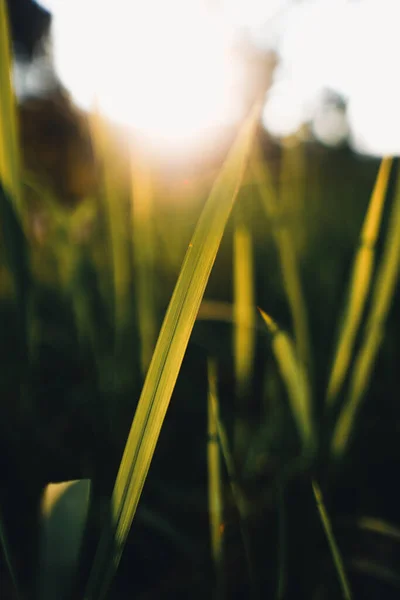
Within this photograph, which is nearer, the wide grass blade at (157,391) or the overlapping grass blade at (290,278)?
the wide grass blade at (157,391)

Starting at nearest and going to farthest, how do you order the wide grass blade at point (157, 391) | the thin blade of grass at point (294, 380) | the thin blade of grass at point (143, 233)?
the wide grass blade at point (157, 391)
the thin blade of grass at point (294, 380)
the thin blade of grass at point (143, 233)

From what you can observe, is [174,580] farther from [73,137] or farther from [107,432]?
[73,137]

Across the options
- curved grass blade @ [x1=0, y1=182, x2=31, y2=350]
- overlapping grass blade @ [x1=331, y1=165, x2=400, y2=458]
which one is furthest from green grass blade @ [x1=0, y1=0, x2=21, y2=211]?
overlapping grass blade @ [x1=331, y1=165, x2=400, y2=458]

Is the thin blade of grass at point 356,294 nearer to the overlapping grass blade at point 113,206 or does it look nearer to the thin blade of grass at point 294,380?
the thin blade of grass at point 294,380

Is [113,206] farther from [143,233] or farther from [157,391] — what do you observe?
[157,391]

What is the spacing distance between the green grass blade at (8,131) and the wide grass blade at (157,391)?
164 mm

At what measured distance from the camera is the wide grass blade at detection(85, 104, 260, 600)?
170 millimetres

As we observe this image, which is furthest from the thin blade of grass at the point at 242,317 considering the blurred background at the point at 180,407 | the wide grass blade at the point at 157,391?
the wide grass blade at the point at 157,391

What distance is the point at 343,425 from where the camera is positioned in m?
0.31

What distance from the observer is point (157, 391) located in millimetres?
171

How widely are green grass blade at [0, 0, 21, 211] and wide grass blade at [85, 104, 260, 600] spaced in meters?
0.16

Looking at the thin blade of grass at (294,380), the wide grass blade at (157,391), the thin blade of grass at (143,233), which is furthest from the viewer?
the thin blade of grass at (143,233)

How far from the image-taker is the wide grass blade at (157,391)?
0.56 ft

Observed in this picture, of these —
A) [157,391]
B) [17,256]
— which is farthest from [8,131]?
[157,391]
